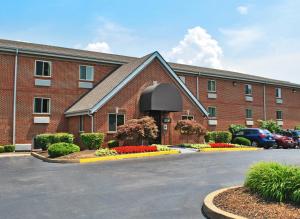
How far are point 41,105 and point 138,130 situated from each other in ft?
28.8

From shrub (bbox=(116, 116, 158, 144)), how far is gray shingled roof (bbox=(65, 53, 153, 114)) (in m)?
2.75

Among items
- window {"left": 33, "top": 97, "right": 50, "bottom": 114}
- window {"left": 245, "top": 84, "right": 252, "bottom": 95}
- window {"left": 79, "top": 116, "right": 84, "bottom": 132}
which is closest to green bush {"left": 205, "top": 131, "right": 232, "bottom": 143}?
window {"left": 79, "top": 116, "right": 84, "bottom": 132}

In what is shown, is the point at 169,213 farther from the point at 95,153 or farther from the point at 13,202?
the point at 95,153

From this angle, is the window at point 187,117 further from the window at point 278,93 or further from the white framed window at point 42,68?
the window at point 278,93

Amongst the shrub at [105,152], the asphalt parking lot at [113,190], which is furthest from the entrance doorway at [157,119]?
the asphalt parking lot at [113,190]

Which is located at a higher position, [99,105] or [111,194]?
[99,105]

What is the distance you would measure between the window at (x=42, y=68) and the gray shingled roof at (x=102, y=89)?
3.28 m

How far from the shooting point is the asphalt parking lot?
7500 millimetres

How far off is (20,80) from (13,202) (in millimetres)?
19428

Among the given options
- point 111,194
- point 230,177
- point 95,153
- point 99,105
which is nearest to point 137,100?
point 99,105

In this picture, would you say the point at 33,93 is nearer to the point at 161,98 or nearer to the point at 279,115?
the point at 161,98

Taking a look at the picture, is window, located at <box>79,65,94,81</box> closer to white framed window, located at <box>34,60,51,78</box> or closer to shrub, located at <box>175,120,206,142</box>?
white framed window, located at <box>34,60,51,78</box>

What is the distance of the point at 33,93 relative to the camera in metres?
26.7

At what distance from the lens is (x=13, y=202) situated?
850 centimetres
